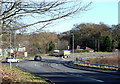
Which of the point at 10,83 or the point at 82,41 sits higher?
the point at 82,41

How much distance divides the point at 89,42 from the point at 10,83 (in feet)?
216

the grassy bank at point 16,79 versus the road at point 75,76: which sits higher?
the grassy bank at point 16,79

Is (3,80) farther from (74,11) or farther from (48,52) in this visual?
(48,52)

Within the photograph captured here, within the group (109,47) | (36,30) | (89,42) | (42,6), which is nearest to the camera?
(42,6)

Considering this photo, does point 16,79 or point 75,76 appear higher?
point 16,79

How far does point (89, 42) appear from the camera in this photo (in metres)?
72.8

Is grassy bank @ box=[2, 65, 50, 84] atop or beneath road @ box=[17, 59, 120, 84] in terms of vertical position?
atop

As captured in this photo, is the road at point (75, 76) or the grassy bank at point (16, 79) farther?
the road at point (75, 76)

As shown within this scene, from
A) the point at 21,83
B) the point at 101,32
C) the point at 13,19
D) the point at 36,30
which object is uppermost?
the point at 101,32

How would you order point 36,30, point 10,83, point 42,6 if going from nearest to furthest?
1. point 42,6
2. point 36,30
3. point 10,83

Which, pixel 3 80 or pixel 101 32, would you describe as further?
pixel 101 32

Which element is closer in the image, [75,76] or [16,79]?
[16,79]

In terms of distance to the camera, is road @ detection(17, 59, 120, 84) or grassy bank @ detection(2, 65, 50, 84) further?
road @ detection(17, 59, 120, 84)

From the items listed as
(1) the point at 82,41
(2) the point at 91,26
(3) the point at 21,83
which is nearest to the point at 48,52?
(1) the point at 82,41
